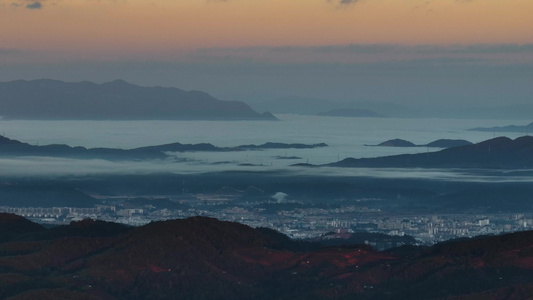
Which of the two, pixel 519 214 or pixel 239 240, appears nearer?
pixel 239 240

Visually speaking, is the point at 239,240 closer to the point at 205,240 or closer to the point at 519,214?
the point at 205,240

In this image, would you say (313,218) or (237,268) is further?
(313,218)

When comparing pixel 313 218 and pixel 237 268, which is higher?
pixel 313 218

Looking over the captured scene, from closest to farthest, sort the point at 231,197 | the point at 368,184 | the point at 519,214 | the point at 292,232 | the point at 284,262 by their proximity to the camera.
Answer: the point at 284,262 → the point at 292,232 → the point at 519,214 → the point at 231,197 → the point at 368,184

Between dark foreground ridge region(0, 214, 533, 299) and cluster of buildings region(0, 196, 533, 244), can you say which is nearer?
dark foreground ridge region(0, 214, 533, 299)

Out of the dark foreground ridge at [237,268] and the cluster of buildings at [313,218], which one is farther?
the cluster of buildings at [313,218]

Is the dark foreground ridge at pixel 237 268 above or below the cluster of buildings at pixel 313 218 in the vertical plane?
below

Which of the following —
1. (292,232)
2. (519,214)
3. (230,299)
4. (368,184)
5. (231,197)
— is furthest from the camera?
(368,184)

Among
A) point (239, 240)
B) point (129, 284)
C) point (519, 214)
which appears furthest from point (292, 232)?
point (129, 284)
